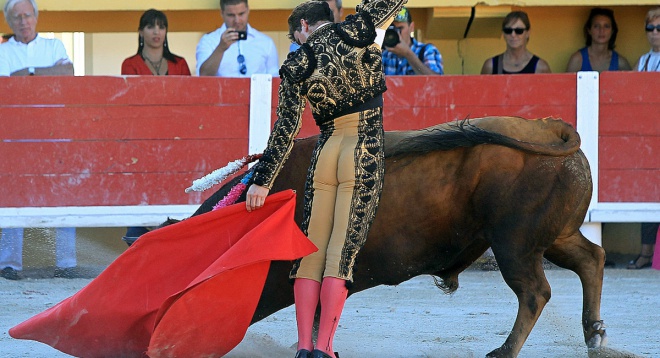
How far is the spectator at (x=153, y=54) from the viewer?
6.92 m

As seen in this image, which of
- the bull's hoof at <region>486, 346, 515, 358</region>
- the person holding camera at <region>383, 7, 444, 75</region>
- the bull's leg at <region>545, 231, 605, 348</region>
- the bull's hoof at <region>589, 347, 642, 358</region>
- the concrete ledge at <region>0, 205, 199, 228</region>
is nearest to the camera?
the bull's hoof at <region>486, 346, 515, 358</region>

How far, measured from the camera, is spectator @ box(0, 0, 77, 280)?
22.4 feet

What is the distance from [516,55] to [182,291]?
403 centimetres

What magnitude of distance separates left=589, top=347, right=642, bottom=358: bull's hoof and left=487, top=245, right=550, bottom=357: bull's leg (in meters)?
0.34

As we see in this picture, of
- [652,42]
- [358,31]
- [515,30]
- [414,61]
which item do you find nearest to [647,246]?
[652,42]

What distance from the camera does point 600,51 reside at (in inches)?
295

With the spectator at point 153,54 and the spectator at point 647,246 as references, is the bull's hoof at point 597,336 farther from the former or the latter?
the spectator at point 153,54

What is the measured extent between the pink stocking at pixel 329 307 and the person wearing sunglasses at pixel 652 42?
408 centimetres

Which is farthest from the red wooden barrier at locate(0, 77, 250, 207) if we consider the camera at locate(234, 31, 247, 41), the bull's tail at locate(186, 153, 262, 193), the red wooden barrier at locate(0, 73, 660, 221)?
the bull's tail at locate(186, 153, 262, 193)

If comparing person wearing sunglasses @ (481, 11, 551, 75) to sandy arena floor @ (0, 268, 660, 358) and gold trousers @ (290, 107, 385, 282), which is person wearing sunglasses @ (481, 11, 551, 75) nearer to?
sandy arena floor @ (0, 268, 660, 358)

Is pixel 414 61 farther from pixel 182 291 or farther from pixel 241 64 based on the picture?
pixel 182 291

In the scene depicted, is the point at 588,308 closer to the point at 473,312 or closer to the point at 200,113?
the point at 473,312

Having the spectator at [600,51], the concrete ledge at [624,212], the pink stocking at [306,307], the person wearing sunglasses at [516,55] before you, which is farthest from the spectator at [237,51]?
the pink stocking at [306,307]

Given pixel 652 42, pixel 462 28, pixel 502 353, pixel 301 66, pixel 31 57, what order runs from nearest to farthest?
pixel 301 66, pixel 502 353, pixel 31 57, pixel 652 42, pixel 462 28
